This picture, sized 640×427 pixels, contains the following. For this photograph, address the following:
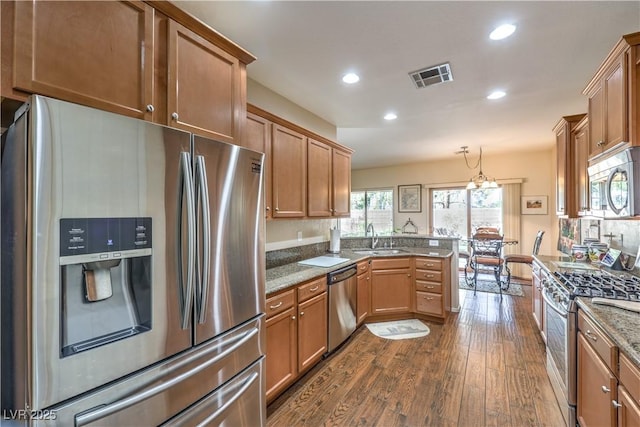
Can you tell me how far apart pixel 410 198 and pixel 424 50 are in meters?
5.30

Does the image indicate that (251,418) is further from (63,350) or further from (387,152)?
(387,152)

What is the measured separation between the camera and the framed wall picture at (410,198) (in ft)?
23.2

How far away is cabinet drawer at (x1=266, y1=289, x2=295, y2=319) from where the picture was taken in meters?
1.99

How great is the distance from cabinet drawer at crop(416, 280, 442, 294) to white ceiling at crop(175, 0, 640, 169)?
219 centimetres

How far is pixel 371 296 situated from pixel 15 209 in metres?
3.35

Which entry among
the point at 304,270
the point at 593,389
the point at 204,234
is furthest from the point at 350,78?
the point at 593,389

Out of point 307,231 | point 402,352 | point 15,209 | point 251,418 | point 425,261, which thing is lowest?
point 402,352

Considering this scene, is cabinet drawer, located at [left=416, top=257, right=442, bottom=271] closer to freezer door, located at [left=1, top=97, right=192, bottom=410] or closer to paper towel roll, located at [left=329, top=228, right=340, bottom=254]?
paper towel roll, located at [left=329, top=228, right=340, bottom=254]

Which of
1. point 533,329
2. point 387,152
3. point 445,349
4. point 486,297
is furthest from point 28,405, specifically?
point 387,152

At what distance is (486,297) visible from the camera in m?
4.73

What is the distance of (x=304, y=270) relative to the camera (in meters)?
2.65

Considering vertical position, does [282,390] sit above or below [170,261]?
below

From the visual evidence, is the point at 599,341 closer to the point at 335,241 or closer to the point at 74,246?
the point at 74,246

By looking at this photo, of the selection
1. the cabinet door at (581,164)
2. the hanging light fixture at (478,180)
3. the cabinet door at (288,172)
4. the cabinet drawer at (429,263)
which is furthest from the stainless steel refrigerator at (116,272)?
the hanging light fixture at (478,180)
